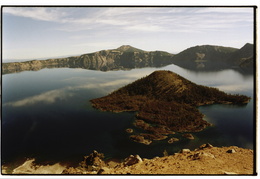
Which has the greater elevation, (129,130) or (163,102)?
(163,102)

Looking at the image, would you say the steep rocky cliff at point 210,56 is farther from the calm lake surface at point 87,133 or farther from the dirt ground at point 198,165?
the dirt ground at point 198,165

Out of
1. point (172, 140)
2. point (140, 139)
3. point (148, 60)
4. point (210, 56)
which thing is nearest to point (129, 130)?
point (140, 139)

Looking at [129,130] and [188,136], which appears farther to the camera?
[129,130]

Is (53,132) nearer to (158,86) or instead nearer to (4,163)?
A: (4,163)

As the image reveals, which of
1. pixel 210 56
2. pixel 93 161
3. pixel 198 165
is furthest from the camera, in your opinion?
pixel 210 56

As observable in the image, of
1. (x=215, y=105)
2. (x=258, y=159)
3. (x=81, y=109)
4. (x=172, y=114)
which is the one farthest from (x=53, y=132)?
(x=215, y=105)

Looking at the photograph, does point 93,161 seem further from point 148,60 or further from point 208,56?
point 148,60

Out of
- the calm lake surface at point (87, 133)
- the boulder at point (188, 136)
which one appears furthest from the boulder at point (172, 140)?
the boulder at point (188, 136)

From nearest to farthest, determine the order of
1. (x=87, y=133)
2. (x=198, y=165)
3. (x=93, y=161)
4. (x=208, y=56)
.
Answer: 1. (x=198, y=165)
2. (x=93, y=161)
3. (x=87, y=133)
4. (x=208, y=56)

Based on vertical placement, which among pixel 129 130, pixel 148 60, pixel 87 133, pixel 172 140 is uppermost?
pixel 148 60
